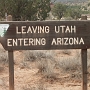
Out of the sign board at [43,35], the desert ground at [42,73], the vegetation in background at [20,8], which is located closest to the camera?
the sign board at [43,35]

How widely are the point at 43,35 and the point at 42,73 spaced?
9.86 ft

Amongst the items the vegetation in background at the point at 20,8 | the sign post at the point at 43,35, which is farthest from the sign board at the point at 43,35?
the vegetation in background at the point at 20,8

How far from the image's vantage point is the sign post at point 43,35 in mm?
6645

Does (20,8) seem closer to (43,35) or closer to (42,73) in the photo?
(42,73)

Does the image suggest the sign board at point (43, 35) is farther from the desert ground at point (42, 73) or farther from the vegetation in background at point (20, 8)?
the vegetation in background at point (20, 8)

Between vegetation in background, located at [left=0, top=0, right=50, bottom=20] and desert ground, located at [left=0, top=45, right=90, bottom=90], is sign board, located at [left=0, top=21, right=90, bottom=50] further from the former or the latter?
vegetation in background, located at [left=0, top=0, right=50, bottom=20]

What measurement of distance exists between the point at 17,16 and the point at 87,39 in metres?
14.5

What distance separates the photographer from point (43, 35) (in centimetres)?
667

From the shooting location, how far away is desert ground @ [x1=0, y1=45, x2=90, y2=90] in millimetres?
8376

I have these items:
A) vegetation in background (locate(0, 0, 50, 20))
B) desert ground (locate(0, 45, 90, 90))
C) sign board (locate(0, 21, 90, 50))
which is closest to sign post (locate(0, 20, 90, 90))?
sign board (locate(0, 21, 90, 50))

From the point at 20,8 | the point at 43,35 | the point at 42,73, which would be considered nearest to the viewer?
the point at 43,35

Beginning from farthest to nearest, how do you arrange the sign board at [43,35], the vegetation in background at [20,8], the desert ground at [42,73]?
the vegetation in background at [20,8] < the desert ground at [42,73] < the sign board at [43,35]

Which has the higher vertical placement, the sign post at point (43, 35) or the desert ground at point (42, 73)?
the sign post at point (43, 35)

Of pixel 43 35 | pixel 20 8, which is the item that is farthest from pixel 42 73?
pixel 20 8
